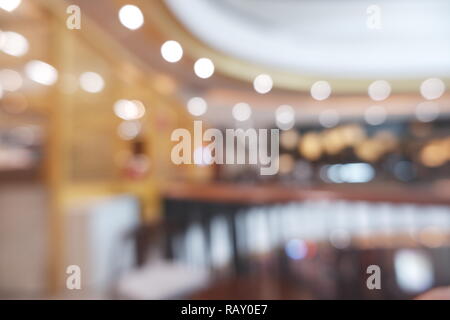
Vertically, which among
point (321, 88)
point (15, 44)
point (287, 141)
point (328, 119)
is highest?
point (321, 88)

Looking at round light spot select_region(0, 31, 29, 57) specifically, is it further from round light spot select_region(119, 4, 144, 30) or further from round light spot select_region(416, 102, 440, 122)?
round light spot select_region(416, 102, 440, 122)

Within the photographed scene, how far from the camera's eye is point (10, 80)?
10.0ft

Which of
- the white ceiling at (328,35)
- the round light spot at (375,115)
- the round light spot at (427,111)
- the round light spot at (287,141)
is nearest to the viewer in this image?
the round light spot at (287,141)

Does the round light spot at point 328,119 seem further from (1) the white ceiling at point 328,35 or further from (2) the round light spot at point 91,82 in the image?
(2) the round light spot at point 91,82

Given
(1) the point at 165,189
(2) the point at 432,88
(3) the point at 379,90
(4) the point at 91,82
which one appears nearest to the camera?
(1) the point at 165,189

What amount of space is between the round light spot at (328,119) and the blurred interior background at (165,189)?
3151 mm

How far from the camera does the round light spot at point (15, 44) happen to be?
2955 millimetres

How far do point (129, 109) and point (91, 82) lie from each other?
58 cm

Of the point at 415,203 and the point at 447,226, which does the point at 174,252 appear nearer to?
the point at 415,203

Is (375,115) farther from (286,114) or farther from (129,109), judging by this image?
(129,109)

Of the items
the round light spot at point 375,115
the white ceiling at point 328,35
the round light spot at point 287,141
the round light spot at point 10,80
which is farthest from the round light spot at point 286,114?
the round light spot at point 10,80

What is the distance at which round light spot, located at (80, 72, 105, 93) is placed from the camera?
10.7 ft

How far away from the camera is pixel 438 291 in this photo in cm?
85

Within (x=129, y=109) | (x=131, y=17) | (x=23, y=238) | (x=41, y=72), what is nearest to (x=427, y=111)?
(x=129, y=109)
